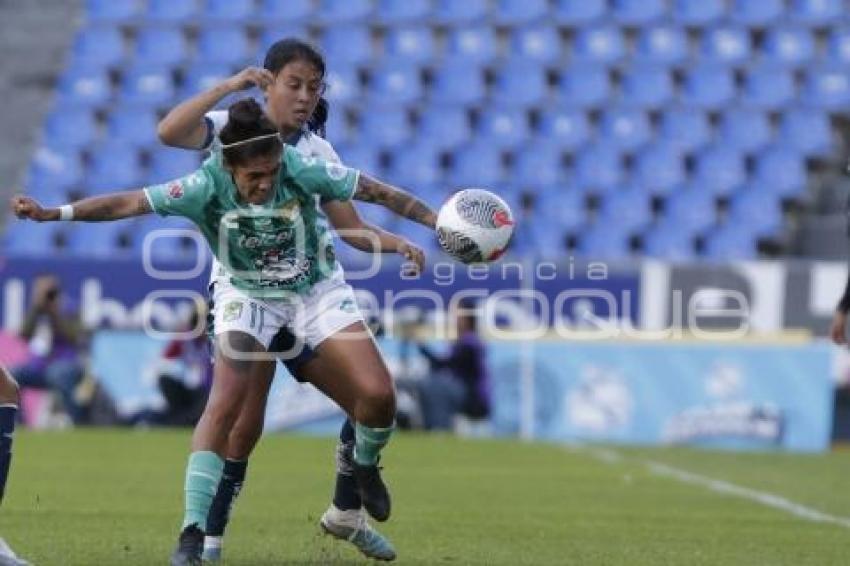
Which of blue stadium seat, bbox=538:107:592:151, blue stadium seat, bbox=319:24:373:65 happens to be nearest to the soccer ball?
blue stadium seat, bbox=538:107:592:151

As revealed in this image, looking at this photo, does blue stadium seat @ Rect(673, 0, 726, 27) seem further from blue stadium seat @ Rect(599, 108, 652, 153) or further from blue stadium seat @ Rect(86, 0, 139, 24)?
blue stadium seat @ Rect(86, 0, 139, 24)

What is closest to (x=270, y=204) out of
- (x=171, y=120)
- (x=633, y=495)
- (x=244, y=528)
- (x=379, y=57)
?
(x=171, y=120)

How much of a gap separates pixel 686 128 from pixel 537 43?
2.49 meters

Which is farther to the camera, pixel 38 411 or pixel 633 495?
pixel 38 411

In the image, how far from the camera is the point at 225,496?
26.7 feet

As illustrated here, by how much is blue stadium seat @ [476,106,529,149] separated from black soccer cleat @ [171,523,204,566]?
18.2 m

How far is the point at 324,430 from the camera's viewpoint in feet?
69.3

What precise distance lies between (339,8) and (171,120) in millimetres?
19181

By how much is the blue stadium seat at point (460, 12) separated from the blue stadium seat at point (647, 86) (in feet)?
7.38

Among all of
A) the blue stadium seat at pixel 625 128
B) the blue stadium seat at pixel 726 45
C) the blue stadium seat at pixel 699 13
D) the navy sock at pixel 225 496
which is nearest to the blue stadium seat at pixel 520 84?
the blue stadium seat at pixel 625 128

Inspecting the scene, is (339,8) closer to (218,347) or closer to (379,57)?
(379,57)

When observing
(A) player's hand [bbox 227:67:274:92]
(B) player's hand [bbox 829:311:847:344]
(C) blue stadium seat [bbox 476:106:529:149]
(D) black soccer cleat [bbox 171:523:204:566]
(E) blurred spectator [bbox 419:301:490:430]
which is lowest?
(E) blurred spectator [bbox 419:301:490:430]

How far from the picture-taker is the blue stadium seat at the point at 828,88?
25.6m

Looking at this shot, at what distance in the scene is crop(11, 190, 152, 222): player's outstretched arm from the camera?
280 inches
